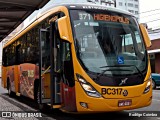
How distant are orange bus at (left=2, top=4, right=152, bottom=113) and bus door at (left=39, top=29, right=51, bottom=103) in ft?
0.09

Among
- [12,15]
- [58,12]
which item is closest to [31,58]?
[58,12]

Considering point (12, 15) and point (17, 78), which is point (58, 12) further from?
point (12, 15)

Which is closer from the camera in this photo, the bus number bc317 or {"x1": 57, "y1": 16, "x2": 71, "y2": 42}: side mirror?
the bus number bc317

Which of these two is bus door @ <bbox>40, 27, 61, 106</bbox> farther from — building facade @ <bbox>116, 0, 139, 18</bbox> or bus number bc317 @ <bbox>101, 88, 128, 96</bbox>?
building facade @ <bbox>116, 0, 139, 18</bbox>

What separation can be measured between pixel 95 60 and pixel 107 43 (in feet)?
1.97

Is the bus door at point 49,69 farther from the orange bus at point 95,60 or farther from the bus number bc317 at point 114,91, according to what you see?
the bus number bc317 at point 114,91

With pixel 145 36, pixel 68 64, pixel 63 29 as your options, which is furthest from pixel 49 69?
pixel 145 36

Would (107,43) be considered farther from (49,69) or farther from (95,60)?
(49,69)

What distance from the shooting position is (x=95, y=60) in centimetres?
758

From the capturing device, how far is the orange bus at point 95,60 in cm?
734

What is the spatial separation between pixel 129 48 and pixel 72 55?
154cm

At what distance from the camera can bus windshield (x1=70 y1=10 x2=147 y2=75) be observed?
7.59m

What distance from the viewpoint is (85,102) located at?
7258mm

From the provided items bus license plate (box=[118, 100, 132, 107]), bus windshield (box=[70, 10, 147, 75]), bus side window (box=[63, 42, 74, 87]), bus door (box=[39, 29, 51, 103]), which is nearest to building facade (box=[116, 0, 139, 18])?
bus door (box=[39, 29, 51, 103])
